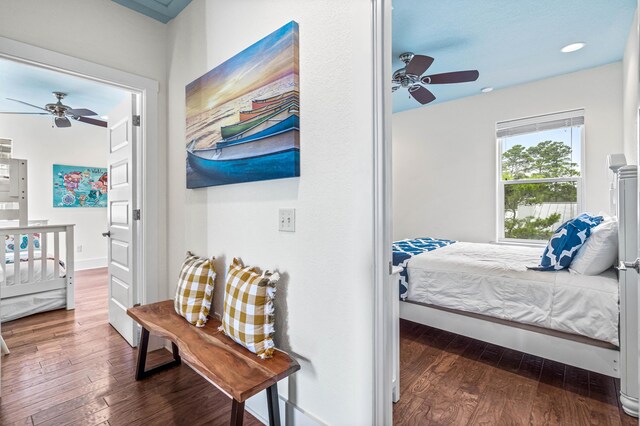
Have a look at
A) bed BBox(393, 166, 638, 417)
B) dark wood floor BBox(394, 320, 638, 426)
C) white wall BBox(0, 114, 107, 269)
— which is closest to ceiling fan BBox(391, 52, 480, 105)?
bed BBox(393, 166, 638, 417)

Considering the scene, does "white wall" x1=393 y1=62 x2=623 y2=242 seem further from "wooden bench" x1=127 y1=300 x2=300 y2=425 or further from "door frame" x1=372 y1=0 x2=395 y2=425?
"wooden bench" x1=127 y1=300 x2=300 y2=425

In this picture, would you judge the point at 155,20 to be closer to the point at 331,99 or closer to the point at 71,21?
the point at 71,21

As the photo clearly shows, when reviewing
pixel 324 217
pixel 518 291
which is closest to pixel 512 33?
pixel 518 291

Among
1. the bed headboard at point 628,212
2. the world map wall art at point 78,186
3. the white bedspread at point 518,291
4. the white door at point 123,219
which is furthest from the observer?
the world map wall art at point 78,186

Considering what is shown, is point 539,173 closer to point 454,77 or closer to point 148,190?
point 454,77

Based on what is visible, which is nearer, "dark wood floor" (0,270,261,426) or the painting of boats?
the painting of boats

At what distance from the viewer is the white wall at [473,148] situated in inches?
136

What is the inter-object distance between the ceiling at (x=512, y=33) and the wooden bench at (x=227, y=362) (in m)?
2.60

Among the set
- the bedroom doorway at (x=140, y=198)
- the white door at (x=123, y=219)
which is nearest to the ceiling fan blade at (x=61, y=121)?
the white door at (x=123, y=219)

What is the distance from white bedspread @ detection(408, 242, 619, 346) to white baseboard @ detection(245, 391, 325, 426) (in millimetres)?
1464

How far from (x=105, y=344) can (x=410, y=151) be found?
Result: 4672 mm

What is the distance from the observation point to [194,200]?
225 centimetres

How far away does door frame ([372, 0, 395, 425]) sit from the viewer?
1.23 meters

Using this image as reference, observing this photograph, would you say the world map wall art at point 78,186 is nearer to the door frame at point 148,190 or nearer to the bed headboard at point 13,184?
the bed headboard at point 13,184
